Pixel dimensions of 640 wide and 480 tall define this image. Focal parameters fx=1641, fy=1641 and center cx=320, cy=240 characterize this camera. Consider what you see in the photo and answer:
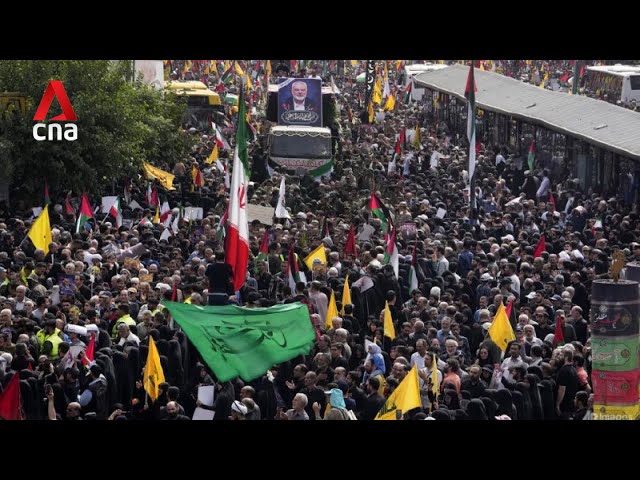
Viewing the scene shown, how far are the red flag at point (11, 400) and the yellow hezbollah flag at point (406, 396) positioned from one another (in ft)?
10.1

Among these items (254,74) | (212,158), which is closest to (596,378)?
(212,158)

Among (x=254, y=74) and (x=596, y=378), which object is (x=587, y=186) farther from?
(x=254, y=74)

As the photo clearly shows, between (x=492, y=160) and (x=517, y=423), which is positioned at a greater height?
(x=517, y=423)

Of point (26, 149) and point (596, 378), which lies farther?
point (26, 149)

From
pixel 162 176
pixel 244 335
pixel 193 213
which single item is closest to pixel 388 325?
pixel 244 335

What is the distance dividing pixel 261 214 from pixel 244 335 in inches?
413

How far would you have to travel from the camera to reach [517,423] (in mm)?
10852

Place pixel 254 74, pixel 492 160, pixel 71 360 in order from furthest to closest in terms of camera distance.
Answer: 1. pixel 254 74
2. pixel 492 160
3. pixel 71 360

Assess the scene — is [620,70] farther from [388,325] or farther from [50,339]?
[50,339]

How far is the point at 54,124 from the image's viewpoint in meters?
30.4

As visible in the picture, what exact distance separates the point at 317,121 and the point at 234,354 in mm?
25772

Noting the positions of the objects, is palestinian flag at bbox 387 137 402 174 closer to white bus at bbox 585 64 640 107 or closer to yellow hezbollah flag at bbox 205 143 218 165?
yellow hezbollah flag at bbox 205 143 218 165

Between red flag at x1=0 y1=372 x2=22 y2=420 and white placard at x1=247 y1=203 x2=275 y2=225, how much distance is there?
1060 cm

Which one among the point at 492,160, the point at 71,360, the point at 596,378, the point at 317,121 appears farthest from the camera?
the point at 317,121
